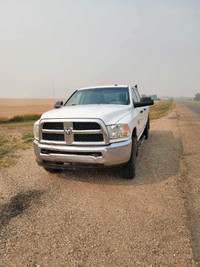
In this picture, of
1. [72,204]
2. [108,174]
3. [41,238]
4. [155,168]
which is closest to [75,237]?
[41,238]

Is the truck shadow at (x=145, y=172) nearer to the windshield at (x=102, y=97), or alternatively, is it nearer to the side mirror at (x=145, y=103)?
the side mirror at (x=145, y=103)

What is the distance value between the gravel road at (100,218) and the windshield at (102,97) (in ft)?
5.65

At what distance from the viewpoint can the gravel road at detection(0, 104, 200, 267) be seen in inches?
72.3

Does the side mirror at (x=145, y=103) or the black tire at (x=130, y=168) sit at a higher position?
the side mirror at (x=145, y=103)

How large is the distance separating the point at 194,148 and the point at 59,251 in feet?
16.6

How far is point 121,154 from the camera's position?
10.0 feet

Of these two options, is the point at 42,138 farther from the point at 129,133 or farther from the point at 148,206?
the point at 148,206

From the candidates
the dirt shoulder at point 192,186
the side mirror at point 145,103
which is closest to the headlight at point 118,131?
the side mirror at point 145,103

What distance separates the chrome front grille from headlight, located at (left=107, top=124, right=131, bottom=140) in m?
0.11

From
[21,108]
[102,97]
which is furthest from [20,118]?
[102,97]

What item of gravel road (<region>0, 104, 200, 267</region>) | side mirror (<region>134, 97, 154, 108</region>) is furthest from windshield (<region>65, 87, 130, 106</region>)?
gravel road (<region>0, 104, 200, 267</region>)

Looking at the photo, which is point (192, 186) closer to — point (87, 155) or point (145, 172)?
point (145, 172)

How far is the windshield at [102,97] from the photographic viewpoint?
4370 mm

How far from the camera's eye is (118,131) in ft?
10.1
